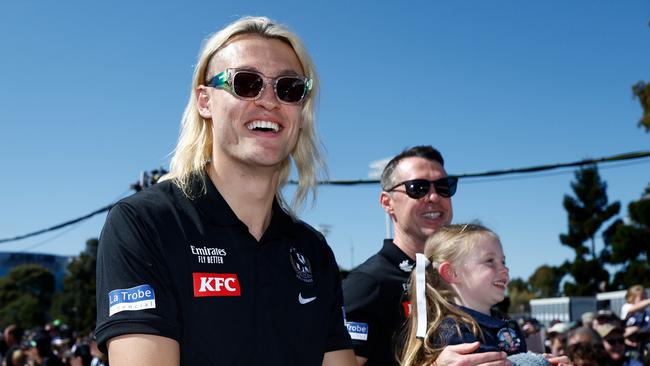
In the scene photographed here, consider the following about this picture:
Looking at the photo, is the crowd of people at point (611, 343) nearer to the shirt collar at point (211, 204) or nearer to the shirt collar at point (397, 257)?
the shirt collar at point (397, 257)

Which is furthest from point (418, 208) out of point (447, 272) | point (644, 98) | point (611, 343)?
point (644, 98)

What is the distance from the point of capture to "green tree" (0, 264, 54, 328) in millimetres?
93188

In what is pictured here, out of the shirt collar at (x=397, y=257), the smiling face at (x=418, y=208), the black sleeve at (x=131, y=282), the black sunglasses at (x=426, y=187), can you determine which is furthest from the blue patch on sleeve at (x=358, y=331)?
the black sleeve at (x=131, y=282)

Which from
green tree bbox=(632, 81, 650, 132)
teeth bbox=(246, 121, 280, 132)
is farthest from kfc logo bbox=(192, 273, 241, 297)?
green tree bbox=(632, 81, 650, 132)

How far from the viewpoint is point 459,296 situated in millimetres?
3701

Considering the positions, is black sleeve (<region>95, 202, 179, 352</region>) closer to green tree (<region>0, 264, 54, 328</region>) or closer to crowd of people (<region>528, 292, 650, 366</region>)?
crowd of people (<region>528, 292, 650, 366</region>)

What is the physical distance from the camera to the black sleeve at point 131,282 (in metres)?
2.05

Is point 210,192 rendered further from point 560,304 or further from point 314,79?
point 560,304

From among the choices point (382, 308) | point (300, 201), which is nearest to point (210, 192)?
point (300, 201)

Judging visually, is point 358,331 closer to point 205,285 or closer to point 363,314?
point 363,314

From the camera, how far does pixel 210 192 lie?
8.41 feet

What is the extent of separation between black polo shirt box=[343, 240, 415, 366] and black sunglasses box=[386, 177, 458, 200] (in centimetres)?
49

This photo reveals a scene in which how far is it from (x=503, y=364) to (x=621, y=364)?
5763mm

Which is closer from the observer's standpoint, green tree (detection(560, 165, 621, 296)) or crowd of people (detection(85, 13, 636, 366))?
crowd of people (detection(85, 13, 636, 366))
